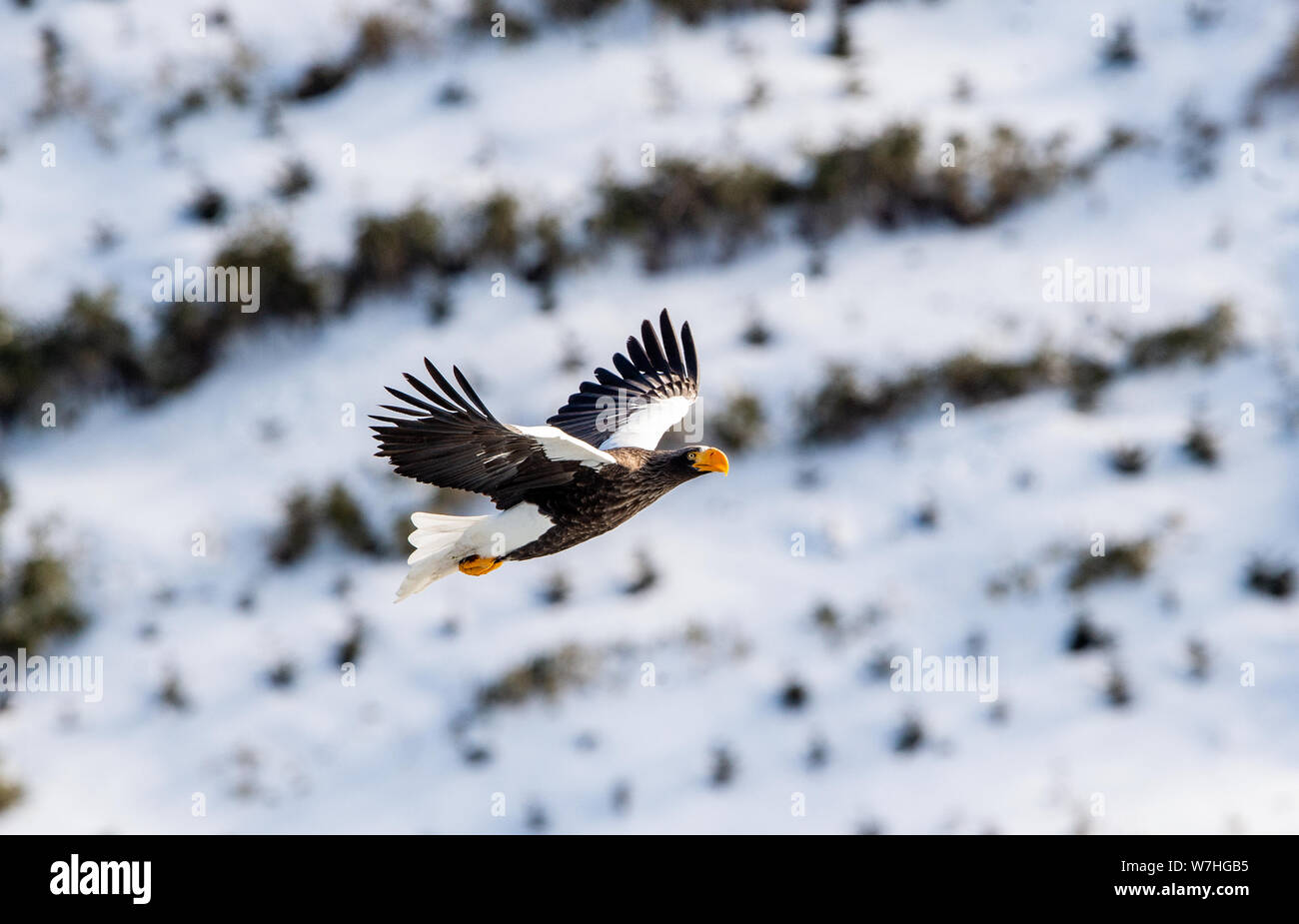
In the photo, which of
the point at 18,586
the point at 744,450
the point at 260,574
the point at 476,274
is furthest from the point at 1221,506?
the point at 18,586

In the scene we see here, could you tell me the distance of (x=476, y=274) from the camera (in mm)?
14156

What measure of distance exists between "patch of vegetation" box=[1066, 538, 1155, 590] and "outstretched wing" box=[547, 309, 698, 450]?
5.29 m

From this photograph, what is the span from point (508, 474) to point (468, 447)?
0.32m

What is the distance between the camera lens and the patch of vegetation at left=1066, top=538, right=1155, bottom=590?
12359mm

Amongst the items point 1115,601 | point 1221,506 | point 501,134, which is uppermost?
point 501,134

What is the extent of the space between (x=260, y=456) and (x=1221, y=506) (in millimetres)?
8275

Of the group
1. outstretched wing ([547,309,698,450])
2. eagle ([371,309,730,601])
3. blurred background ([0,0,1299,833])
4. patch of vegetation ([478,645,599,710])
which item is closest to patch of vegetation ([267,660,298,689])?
blurred background ([0,0,1299,833])

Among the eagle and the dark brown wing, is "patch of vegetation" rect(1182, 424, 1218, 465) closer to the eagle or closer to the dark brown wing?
the eagle

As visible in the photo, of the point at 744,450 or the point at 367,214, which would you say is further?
the point at 367,214

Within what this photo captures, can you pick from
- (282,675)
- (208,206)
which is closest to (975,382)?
(282,675)

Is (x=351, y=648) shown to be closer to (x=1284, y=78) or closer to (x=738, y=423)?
(x=738, y=423)

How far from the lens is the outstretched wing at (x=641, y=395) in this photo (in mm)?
7988

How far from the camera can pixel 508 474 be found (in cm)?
669
